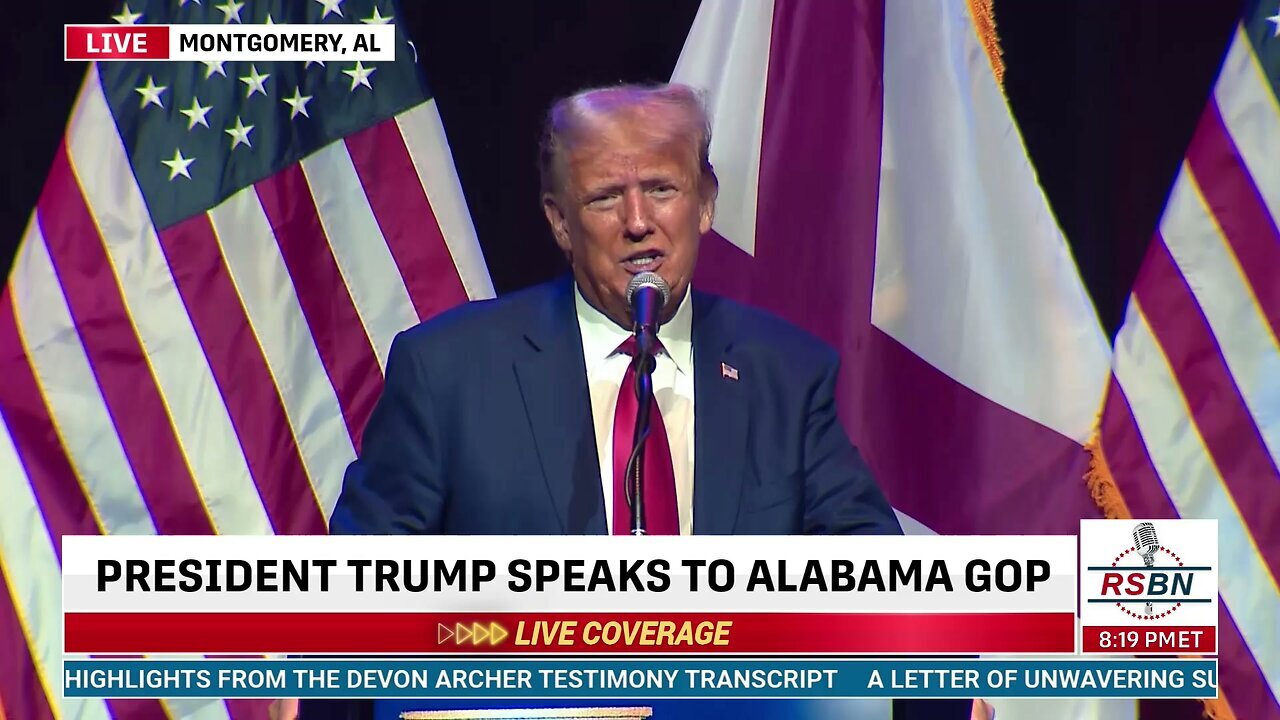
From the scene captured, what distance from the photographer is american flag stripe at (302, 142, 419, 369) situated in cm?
317

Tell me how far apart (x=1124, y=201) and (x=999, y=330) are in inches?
15.2

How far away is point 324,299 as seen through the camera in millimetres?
3164

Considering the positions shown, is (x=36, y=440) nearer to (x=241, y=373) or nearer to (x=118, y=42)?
(x=241, y=373)

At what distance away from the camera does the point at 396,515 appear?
2338 millimetres

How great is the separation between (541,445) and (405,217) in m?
1.02

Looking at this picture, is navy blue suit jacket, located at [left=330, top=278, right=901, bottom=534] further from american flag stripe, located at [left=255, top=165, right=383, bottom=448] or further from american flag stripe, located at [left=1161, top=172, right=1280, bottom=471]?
american flag stripe, located at [left=1161, top=172, right=1280, bottom=471]

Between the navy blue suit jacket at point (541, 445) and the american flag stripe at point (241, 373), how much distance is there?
A: 2.44 ft

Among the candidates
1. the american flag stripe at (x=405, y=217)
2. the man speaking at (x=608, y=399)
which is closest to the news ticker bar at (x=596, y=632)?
the man speaking at (x=608, y=399)

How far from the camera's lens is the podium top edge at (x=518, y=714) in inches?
70.9

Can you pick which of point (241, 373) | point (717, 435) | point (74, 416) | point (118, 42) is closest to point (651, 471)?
point (717, 435)

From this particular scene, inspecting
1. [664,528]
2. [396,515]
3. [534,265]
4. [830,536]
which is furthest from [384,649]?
[534,265]

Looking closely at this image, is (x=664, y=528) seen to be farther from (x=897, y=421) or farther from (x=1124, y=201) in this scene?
(x=1124, y=201)

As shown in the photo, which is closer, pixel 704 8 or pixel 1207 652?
pixel 1207 652

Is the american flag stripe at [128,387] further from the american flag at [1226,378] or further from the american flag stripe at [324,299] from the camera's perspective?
the american flag at [1226,378]
